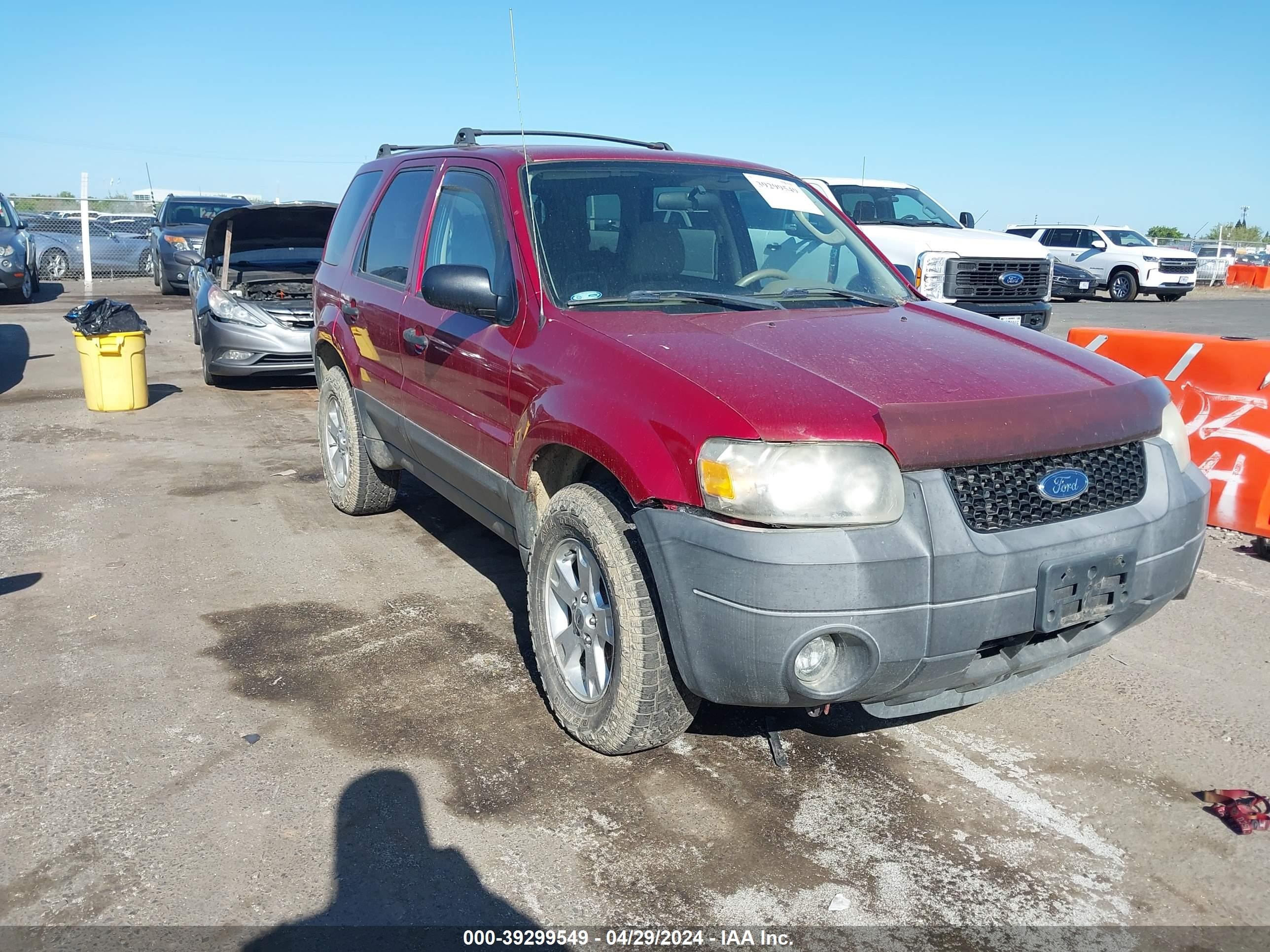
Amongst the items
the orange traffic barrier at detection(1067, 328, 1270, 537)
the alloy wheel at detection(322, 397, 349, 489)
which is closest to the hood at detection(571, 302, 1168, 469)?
the orange traffic barrier at detection(1067, 328, 1270, 537)

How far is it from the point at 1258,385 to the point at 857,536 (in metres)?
3.97

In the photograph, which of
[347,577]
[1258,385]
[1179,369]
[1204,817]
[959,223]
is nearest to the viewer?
[1204,817]

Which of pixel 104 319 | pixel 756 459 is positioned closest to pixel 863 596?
pixel 756 459

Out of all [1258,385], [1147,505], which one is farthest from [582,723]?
[1258,385]

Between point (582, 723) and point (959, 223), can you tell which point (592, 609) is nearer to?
point (582, 723)

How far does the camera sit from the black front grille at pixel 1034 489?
110 inches

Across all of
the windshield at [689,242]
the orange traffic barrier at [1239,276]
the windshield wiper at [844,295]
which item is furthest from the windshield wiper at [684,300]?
the orange traffic barrier at [1239,276]

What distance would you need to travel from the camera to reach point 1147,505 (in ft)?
10.2

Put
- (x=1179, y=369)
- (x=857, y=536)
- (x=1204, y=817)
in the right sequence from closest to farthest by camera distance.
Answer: (x=857, y=536)
(x=1204, y=817)
(x=1179, y=369)

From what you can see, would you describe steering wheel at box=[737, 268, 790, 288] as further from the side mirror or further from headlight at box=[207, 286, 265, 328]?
headlight at box=[207, 286, 265, 328]

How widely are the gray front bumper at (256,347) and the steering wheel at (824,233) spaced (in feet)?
20.6

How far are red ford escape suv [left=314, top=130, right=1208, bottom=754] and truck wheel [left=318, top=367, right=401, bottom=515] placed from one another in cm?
143

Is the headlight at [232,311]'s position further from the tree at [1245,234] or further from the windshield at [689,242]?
the tree at [1245,234]

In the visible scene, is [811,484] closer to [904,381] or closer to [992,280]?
[904,381]
